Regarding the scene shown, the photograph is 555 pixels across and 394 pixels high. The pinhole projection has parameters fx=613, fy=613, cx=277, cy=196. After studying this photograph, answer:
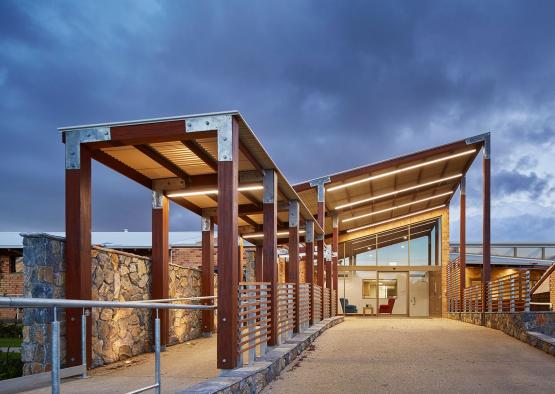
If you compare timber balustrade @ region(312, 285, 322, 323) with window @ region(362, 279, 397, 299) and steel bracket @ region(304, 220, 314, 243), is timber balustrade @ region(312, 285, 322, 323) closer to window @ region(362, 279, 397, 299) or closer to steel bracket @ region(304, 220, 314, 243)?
steel bracket @ region(304, 220, 314, 243)

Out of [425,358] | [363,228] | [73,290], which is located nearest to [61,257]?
[73,290]

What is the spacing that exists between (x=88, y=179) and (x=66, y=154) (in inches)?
16.3

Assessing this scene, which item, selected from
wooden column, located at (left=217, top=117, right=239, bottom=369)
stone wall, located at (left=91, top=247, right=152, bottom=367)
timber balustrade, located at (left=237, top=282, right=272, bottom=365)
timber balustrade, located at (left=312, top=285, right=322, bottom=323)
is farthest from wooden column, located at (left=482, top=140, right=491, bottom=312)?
wooden column, located at (left=217, top=117, right=239, bottom=369)

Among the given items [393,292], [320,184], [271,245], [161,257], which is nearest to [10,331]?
[161,257]

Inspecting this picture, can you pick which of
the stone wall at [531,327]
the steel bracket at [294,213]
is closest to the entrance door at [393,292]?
the stone wall at [531,327]

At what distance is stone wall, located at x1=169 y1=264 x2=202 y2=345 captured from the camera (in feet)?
37.8

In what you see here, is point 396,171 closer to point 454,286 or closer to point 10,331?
point 454,286

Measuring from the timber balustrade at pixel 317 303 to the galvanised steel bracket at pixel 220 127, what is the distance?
8.56 meters

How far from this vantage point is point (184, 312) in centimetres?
1217

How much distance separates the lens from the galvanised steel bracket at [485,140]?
1888cm

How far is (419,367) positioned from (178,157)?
15.7 feet

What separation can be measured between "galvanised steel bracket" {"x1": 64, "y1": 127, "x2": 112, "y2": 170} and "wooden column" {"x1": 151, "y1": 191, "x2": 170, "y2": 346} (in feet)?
10.4

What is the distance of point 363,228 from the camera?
29.0 metres

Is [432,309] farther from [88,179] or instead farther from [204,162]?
Result: [88,179]
